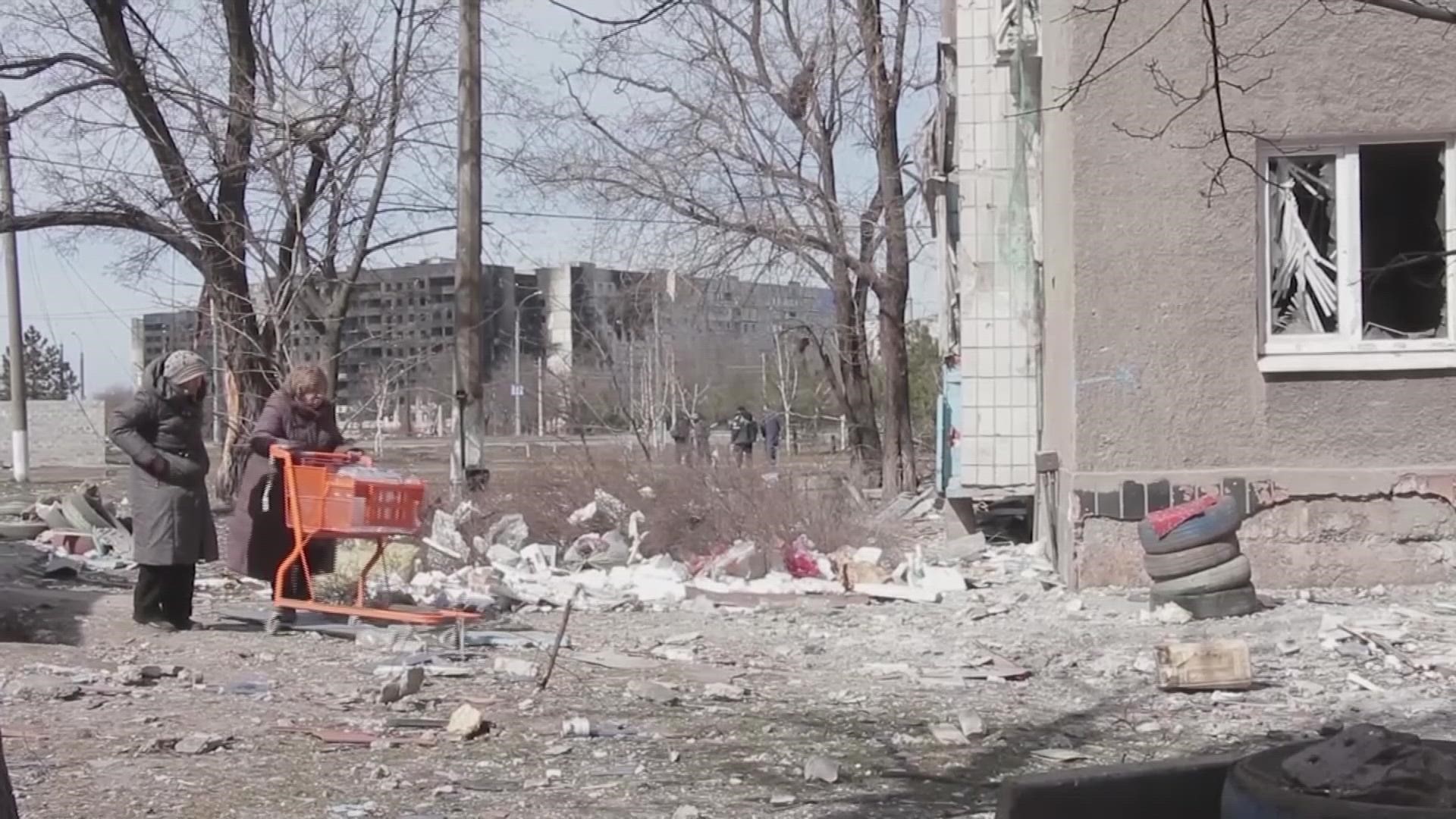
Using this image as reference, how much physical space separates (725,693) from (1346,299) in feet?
17.9

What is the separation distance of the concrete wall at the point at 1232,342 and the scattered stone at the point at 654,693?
3994mm

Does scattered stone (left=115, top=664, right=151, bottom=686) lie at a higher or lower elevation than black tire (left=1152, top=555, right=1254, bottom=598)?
lower

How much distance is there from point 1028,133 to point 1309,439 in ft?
13.2

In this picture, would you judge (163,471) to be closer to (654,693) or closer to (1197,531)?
(654,693)

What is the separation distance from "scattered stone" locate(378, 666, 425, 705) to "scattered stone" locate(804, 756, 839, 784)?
2174 millimetres

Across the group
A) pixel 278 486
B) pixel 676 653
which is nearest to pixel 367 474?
pixel 278 486

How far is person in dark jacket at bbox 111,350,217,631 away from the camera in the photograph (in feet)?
28.2

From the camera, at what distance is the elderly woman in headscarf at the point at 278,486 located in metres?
9.08

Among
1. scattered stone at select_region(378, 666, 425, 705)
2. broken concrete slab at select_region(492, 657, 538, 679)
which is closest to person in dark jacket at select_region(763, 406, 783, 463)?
broken concrete slab at select_region(492, 657, 538, 679)

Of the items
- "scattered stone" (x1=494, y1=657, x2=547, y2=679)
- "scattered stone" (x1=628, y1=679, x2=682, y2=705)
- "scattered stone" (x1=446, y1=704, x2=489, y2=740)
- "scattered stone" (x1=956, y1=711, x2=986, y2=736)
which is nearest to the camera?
"scattered stone" (x1=446, y1=704, x2=489, y2=740)

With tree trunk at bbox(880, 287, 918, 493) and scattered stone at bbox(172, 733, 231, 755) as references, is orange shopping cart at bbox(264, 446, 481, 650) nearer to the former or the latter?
scattered stone at bbox(172, 733, 231, 755)

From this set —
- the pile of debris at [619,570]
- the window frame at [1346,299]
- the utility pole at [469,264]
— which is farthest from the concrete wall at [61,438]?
the window frame at [1346,299]

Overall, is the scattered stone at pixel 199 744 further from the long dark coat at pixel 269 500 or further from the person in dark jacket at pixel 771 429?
the person in dark jacket at pixel 771 429

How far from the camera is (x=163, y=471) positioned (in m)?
8.55
